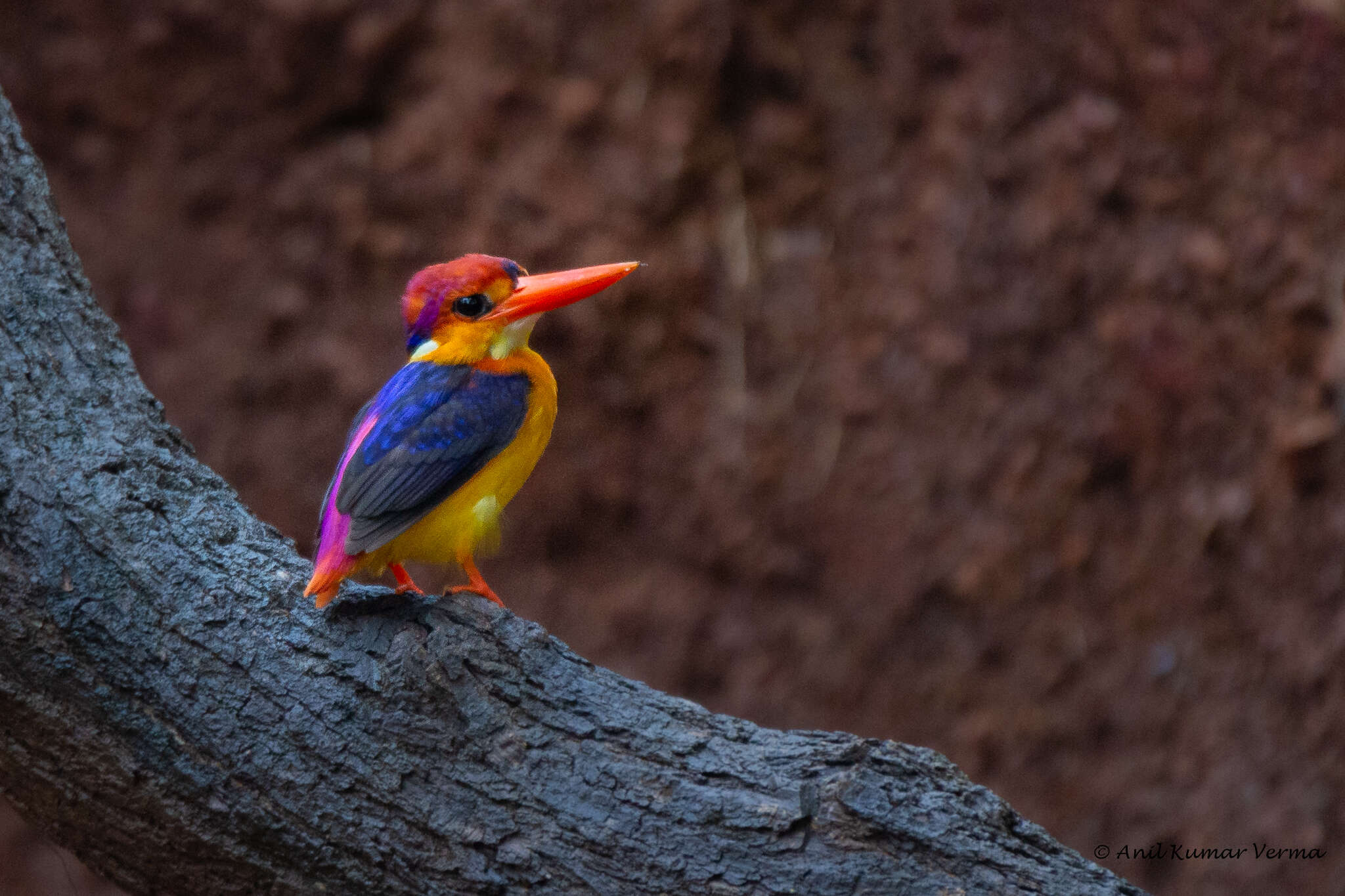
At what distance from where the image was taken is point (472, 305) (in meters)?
1.92

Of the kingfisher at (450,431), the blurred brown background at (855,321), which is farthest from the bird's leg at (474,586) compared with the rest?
the blurred brown background at (855,321)

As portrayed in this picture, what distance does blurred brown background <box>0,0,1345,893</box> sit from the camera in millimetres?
3367

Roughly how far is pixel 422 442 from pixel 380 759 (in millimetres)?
463

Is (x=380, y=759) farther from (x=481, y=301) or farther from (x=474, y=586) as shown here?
(x=481, y=301)

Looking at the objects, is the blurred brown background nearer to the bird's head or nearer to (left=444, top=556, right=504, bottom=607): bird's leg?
the bird's head

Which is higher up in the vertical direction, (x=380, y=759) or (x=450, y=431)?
(x=450, y=431)

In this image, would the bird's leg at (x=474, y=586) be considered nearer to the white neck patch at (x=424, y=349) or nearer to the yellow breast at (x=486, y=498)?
the yellow breast at (x=486, y=498)

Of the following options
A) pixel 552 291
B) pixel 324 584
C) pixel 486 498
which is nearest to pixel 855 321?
pixel 552 291

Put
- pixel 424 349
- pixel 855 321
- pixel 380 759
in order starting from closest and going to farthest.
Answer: pixel 380 759, pixel 424 349, pixel 855 321

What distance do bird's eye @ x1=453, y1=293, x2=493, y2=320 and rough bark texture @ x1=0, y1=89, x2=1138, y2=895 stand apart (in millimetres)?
501

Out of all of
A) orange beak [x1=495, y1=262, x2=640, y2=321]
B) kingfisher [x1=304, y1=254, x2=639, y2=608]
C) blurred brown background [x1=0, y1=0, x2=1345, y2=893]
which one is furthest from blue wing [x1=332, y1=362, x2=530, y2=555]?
blurred brown background [x1=0, y1=0, x2=1345, y2=893]

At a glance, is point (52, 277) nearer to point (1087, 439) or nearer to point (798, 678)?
point (798, 678)

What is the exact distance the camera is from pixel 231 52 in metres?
3.40

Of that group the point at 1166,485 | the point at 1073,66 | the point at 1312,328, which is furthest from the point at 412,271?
the point at 1312,328
